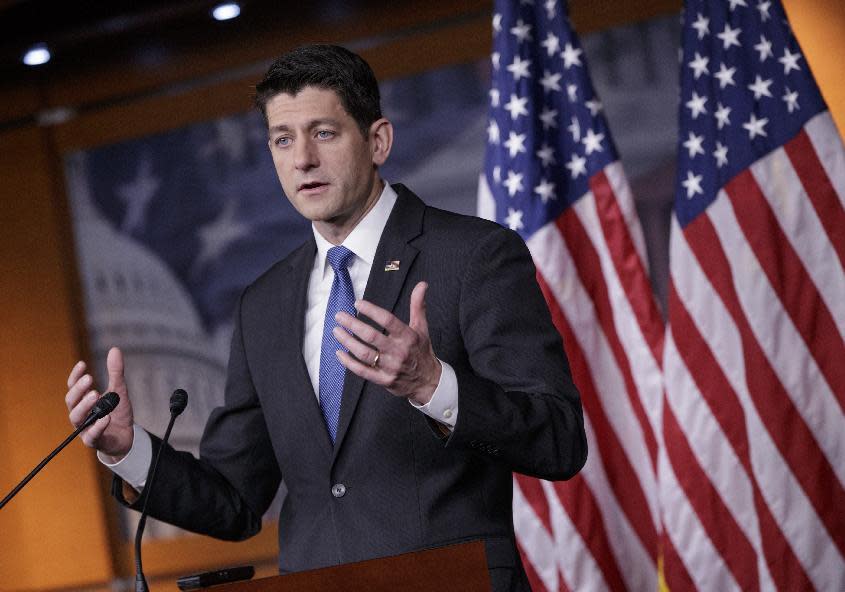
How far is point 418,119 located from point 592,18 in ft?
2.62

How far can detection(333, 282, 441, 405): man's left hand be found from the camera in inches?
59.7

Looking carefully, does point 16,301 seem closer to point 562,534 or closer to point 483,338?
point 562,534

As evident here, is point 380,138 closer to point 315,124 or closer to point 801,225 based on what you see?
point 315,124

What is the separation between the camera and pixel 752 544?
128 inches

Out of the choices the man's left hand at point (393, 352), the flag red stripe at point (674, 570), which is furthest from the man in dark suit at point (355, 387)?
the flag red stripe at point (674, 570)

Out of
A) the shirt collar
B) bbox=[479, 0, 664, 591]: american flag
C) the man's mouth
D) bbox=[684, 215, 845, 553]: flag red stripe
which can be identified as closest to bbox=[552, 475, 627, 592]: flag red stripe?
bbox=[479, 0, 664, 591]: american flag

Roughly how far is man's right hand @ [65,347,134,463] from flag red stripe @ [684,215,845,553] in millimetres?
1952

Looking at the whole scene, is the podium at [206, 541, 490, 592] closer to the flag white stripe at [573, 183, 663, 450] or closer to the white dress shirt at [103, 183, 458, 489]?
the white dress shirt at [103, 183, 458, 489]

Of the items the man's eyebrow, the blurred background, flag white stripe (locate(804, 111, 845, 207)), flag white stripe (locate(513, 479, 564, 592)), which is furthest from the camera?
the blurred background

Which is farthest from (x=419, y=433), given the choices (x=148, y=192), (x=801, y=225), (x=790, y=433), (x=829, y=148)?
(x=148, y=192)

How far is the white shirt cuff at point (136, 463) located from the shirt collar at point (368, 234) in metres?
0.47

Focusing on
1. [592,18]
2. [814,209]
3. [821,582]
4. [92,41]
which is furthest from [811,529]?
[92,41]

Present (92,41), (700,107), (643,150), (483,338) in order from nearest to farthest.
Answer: (483,338)
(700,107)
(643,150)
(92,41)

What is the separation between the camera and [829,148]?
333cm
